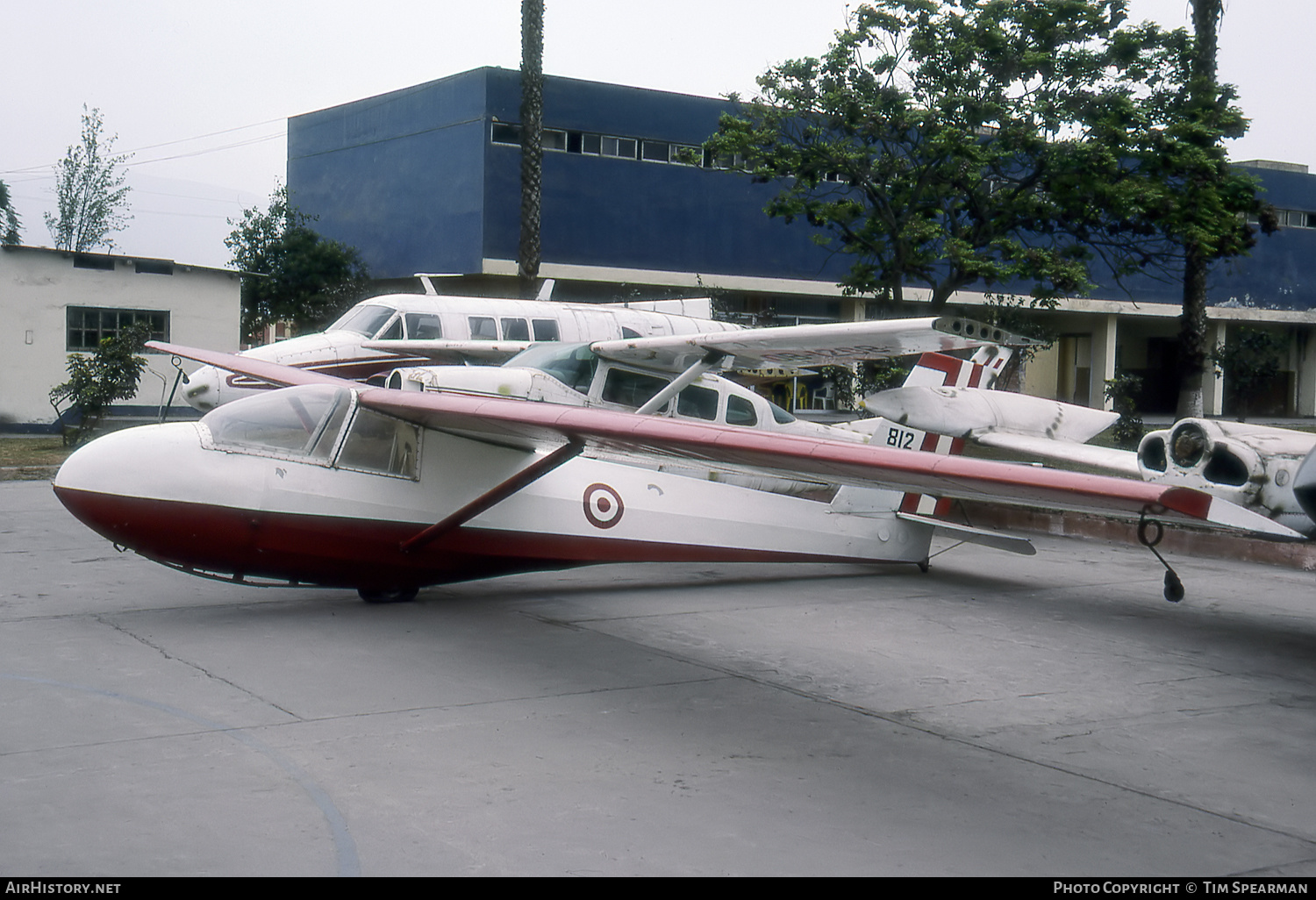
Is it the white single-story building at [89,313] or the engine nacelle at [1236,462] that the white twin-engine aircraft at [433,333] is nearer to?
the white single-story building at [89,313]

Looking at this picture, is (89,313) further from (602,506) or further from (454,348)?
(602,506)

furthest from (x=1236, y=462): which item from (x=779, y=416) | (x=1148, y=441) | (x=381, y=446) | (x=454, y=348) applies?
(x=454, y=348)

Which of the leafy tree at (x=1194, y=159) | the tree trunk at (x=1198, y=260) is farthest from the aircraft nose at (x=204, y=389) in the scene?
the tree trunk at (x=1198, y=260)

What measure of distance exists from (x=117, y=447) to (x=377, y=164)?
28.5 meters

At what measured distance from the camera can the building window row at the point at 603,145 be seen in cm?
3130

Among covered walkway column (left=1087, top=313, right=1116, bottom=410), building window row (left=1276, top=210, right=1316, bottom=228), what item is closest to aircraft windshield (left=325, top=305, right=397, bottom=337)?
covered walkway column (left=1087, top=313, right=1116, bottom=410)

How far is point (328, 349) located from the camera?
57.8 feet

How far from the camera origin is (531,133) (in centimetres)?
2430

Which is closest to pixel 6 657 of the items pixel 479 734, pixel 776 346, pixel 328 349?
pixel 479 734

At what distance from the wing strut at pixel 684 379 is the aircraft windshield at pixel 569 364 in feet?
2.61

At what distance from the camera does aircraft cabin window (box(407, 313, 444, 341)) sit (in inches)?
712

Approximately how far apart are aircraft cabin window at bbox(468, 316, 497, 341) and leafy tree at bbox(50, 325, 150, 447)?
686 cm
